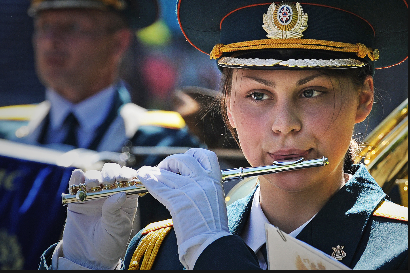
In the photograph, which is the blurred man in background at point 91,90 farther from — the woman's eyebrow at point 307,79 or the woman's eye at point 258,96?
the woman's eyebrow at point 307,79

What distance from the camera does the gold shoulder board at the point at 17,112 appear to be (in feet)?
11.0

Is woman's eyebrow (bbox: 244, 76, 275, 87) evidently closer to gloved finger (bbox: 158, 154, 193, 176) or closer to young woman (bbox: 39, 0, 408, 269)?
young woman (bbox: 39, 0, 408, 269)

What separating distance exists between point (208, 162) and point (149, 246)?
24.7 inches

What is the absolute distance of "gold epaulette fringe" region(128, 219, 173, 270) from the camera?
240 centimetres

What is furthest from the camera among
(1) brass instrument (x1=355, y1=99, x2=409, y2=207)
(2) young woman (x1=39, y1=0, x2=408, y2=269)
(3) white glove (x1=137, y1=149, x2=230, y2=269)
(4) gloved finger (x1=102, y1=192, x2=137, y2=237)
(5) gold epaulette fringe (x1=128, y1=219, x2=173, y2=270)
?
(1) brass instrument (x1=355, y1=99, x2=409, y2=207)

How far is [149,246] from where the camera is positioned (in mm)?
2459

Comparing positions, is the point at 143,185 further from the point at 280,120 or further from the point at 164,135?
the point at 164,135

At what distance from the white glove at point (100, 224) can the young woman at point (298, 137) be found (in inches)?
0.4

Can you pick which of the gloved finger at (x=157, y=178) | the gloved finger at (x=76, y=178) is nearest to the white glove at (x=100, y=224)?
the gloved finger at (x=76, y=178)

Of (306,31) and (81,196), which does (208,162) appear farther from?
(306,31)

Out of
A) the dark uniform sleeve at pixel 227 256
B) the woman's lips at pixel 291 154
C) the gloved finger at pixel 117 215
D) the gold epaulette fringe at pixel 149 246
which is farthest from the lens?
the gold epaulette fringe at pixel 149 246

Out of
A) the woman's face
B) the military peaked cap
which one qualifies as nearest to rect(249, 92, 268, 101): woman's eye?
the woman's face

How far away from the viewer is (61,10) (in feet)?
11.0

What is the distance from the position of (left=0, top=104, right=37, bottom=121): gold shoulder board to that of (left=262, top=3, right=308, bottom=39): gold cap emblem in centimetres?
189
